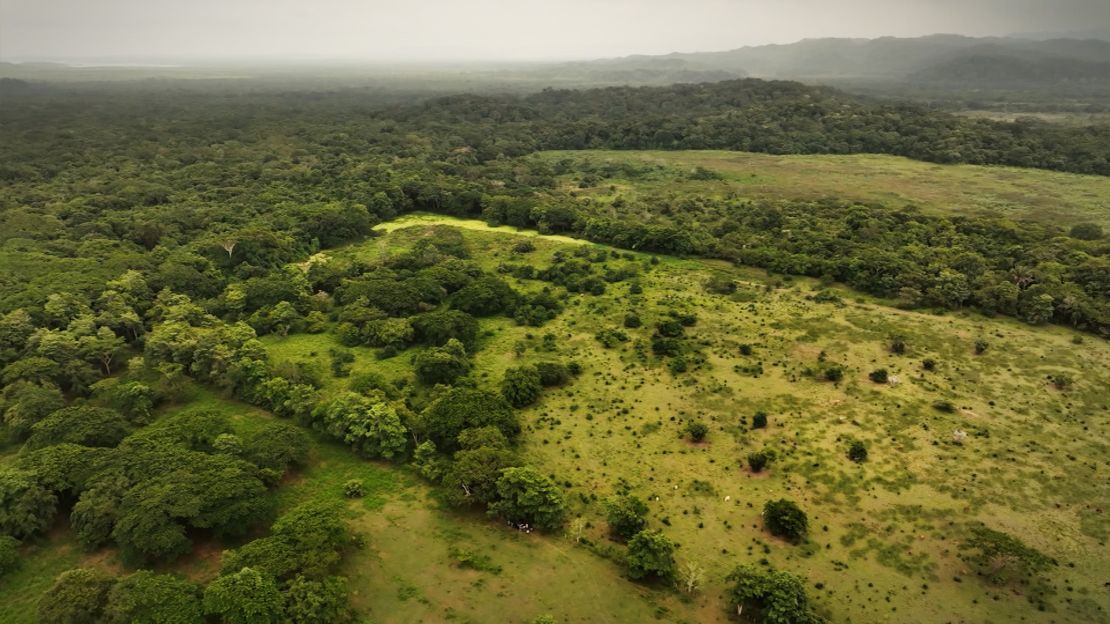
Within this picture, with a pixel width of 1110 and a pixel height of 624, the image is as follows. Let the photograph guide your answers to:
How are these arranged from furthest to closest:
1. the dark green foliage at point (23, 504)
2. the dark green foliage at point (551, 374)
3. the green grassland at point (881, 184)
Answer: the green grassland at point (881, 184) < the dark green foliage at point (551, 374) < the dark green foliage at point (23, 504)

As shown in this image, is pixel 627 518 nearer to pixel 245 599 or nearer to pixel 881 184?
pixel 245 599

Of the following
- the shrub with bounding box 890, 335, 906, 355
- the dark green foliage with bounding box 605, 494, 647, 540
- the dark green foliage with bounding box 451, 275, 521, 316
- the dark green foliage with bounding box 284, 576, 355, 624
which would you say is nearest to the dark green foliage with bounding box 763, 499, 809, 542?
the dark green foliage with bounding box 605, 494, 647, 540

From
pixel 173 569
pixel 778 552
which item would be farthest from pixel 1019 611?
pixel 173 569

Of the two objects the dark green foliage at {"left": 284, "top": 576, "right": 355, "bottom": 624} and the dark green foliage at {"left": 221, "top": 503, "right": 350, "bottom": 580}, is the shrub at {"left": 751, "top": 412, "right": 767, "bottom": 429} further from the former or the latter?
the dark green foliage at {"left": 284, "top": 576, "right": 355, "bottom": 624}

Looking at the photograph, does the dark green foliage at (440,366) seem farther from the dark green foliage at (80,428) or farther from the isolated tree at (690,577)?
the isolated tree at (690,577)

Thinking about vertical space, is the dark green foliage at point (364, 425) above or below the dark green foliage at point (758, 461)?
above

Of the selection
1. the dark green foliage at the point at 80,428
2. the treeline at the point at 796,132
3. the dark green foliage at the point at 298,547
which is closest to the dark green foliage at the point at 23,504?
the dark green foliage at the point at 80,428

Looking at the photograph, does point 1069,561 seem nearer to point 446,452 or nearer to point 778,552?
point 778,552
